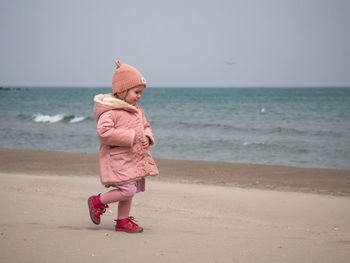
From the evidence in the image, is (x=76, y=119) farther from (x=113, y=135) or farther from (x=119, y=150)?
(x=113, y=135)

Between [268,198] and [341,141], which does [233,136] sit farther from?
[268,198]

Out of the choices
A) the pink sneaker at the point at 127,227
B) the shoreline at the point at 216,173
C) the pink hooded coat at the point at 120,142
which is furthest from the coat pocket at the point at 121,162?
the shoreline at the point at 216,173

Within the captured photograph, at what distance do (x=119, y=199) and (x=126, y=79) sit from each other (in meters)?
0.97

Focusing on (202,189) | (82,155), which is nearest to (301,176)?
(202,189)

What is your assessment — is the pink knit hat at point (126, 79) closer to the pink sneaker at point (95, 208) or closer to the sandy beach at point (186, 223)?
the pink sneaker at point (95, 208)

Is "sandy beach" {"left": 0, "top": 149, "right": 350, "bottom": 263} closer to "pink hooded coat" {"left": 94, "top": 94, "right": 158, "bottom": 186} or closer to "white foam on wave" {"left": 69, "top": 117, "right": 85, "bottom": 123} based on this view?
"pink hooded coat" {"left": 94, "top": 94, "right": 158, "bottom": 186}

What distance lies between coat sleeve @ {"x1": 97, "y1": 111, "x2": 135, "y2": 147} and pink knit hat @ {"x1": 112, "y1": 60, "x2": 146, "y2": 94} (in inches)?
12.7

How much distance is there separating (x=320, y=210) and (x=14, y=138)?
13.6m

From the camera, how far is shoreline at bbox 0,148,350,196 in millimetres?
7832

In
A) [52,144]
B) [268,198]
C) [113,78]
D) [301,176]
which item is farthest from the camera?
[52,144]

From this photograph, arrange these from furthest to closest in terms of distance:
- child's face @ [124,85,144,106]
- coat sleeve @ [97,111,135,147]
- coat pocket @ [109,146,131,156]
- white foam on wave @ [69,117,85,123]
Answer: white foam on wave @ [69,117,85,123] < child's face @ [124,85,144,106] < coat pocket @ [109,146,131,156] < coat sleeve @ [97,111,135,147]

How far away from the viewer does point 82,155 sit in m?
11.6

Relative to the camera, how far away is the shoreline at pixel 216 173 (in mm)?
7832

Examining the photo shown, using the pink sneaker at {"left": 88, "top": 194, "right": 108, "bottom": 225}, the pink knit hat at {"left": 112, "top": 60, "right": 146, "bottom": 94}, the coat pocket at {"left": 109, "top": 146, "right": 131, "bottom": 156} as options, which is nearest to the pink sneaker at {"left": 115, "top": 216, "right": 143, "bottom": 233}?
the pink sneaker at {"left": 88, "top": 194, "right": 108, "bottom": 225}
